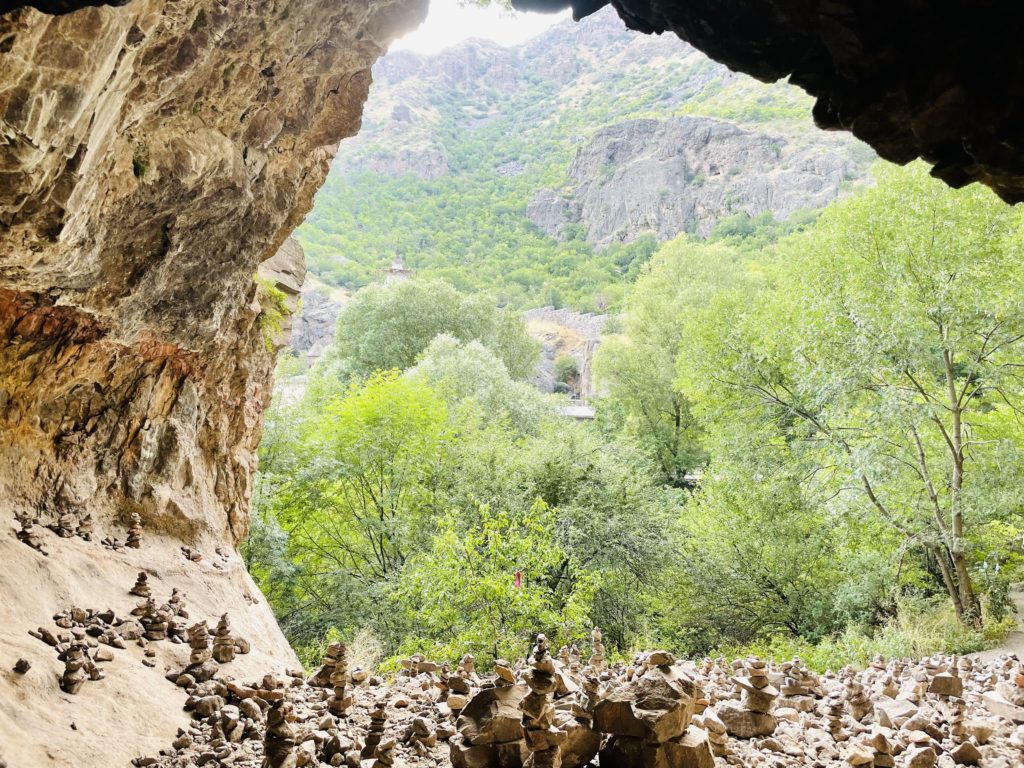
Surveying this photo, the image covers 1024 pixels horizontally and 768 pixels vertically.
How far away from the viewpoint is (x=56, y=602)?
15.5 ft

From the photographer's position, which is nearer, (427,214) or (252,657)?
(252,657)

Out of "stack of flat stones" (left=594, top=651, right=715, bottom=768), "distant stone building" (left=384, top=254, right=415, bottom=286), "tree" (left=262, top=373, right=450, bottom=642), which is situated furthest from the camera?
"distant stone building" (left=384, top=254, right=415, bottom=286)

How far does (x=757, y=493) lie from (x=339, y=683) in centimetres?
1282

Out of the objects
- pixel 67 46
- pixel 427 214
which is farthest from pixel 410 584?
pixel 427 214

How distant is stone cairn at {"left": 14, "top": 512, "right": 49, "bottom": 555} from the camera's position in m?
5.01

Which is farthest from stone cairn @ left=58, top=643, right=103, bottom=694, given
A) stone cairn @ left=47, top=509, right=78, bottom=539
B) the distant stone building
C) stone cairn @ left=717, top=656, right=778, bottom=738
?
the distant stone building

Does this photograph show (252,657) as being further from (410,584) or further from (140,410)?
(410,584)

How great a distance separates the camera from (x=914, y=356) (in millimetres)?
11398

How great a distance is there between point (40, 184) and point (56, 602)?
3.59 meters

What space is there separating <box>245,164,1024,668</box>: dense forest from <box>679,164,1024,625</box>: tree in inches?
2.1

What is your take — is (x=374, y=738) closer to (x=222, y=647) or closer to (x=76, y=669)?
(x=76, y=669)

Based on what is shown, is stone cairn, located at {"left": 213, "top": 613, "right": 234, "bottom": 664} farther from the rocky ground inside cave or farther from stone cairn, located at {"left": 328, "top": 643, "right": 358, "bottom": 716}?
stone cairn, located at {"left": 328, "top": 643, "right": 358, "bottom": 716}

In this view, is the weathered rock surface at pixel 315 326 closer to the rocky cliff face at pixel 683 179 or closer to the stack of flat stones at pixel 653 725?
the rocky cliff face at pixel 683 179

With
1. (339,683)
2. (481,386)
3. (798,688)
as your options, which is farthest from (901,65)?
(481,386)
